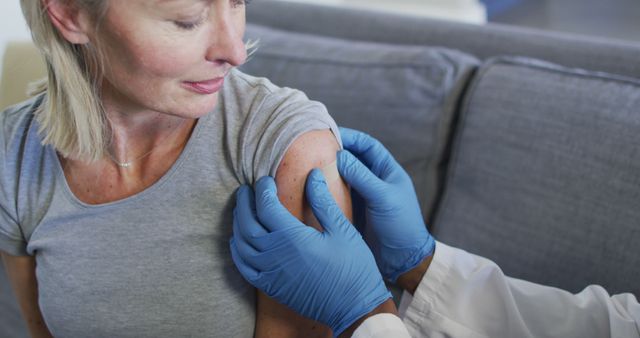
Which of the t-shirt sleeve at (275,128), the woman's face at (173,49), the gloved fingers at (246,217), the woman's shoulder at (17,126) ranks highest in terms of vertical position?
the woman's face at (173,49)

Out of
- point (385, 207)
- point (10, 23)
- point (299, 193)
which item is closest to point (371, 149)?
point (385, 207)

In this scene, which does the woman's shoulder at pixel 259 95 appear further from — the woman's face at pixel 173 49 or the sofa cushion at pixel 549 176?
the sofa cushion at pixel 549 176

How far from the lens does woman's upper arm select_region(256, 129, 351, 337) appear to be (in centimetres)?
109

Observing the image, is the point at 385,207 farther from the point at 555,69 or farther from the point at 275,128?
the point at 555,69

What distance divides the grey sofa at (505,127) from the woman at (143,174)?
449 millimetres

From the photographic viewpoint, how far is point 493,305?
1.24 m

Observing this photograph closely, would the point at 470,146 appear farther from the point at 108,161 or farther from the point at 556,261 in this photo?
the point at 108,161

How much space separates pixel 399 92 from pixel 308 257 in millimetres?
657

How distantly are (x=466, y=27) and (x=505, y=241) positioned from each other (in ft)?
2.03

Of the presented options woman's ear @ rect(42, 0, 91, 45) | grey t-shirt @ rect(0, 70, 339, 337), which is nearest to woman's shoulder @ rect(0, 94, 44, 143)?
grey t-shirt @ rect(0, 70, 339, 337)

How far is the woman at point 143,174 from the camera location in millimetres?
1067

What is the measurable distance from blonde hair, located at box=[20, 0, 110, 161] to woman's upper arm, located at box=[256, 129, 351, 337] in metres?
0.32

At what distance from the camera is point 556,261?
139 cm

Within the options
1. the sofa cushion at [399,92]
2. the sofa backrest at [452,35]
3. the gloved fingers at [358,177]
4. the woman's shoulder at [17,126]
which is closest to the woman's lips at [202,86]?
the gloved fingers at [358,177]
